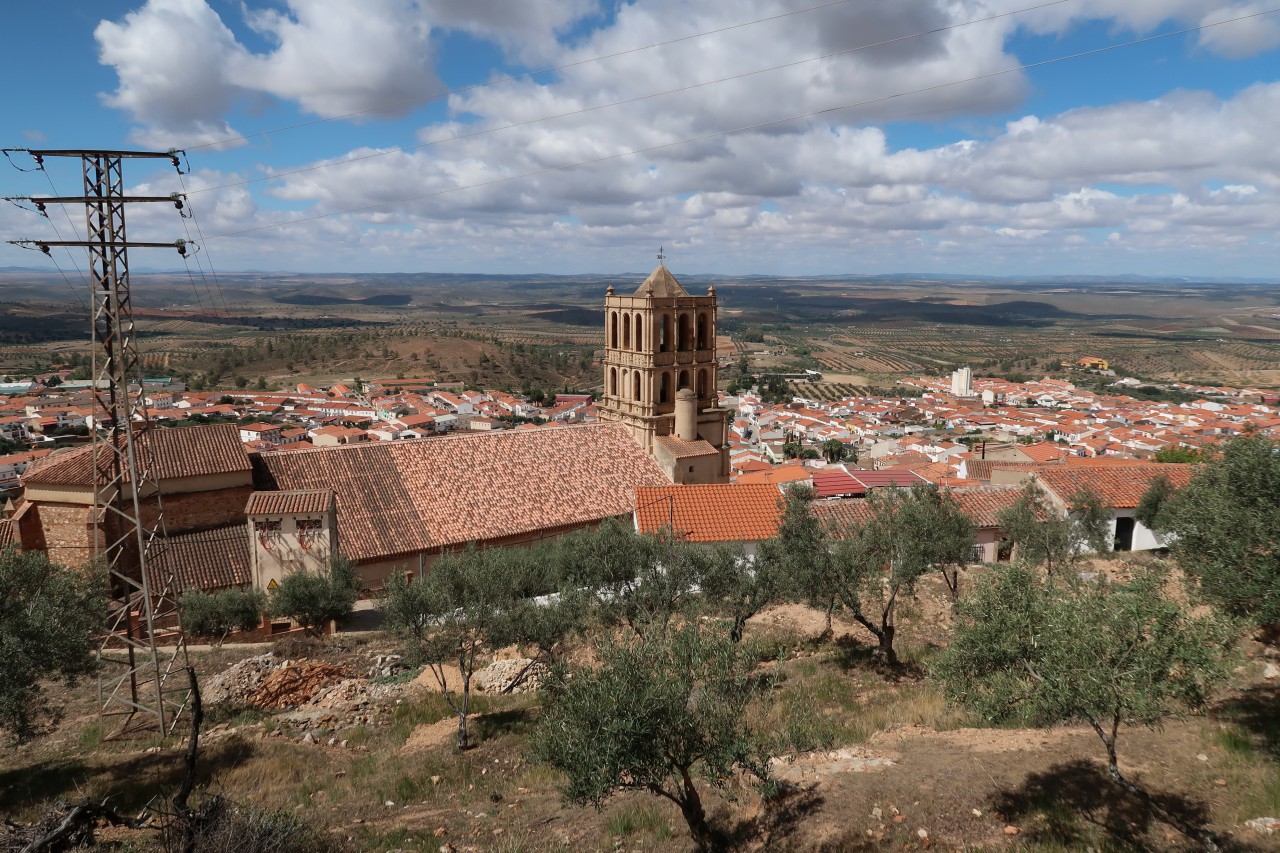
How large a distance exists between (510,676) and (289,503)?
24.7ft

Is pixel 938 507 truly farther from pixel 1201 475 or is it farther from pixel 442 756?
pixel 442 756

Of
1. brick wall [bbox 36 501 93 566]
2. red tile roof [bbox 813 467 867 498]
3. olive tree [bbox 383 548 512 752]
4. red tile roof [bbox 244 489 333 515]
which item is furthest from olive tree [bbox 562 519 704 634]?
red tile roof [bbox 813 467 867 498]

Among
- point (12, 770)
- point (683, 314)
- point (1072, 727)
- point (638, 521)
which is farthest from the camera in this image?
point (683, 314)

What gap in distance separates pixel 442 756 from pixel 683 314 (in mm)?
18199

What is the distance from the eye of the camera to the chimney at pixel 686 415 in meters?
26.9

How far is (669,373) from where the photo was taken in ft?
90.0

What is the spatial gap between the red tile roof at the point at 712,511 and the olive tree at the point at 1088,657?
1356 cm

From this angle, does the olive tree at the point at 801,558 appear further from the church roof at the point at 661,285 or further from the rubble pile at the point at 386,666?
the church roof at the point at 661,285

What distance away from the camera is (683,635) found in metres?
8.62

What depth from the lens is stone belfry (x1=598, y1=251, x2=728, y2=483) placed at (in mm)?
26766

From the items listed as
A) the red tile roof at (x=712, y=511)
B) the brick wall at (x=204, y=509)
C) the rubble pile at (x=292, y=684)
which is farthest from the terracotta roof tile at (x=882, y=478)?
the brick wall at (x=204, y=509)

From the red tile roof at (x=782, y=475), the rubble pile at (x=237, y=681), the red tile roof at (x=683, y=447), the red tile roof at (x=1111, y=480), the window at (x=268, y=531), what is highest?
the red tile roof at (x=683, y=447)

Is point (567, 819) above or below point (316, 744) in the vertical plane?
above

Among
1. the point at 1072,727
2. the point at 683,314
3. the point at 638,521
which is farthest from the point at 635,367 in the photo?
the point at 1072,727
